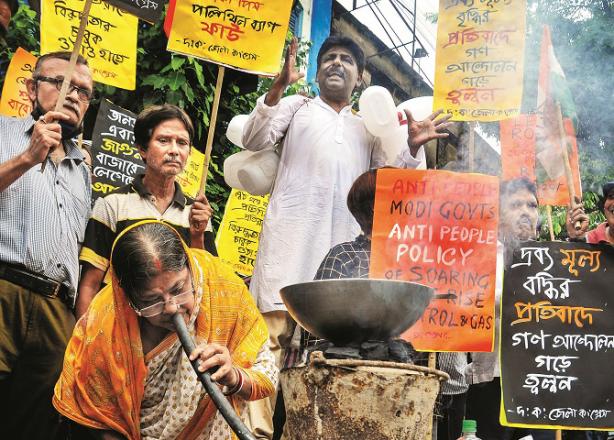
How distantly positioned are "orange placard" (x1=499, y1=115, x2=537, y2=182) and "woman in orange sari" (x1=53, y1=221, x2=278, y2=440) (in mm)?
3166

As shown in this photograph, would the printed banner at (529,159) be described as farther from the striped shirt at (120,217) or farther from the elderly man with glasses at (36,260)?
the elderly man with glasses at (36,260)

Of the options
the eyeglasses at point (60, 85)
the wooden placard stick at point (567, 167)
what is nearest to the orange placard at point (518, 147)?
the wooden placard stick at point (567, 167)

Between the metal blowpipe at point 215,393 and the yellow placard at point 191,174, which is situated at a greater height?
the yellow placard at point 191,174

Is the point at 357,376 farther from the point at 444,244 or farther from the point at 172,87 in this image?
the point at 172,87

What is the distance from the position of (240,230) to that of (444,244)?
298 cm

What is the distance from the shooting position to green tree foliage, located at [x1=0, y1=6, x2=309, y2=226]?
7133mm

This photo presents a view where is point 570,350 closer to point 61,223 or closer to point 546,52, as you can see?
point 546,52

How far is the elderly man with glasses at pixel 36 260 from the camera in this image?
3.43m

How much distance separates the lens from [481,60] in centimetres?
487

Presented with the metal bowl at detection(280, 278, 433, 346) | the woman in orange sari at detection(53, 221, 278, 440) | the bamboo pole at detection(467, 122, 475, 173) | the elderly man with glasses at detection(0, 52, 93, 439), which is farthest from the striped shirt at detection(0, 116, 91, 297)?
the bamboo pole at detection(467, 122, 475, 173)

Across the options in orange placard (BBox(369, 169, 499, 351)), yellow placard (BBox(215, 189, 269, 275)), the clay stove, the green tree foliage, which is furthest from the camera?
the green tree foliage

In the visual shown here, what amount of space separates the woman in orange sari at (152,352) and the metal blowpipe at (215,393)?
129mm

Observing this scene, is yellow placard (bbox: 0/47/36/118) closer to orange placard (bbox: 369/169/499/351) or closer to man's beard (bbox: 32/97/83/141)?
man's beard (bbox: 32/97/83/141)

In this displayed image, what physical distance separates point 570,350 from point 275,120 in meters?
2.19
